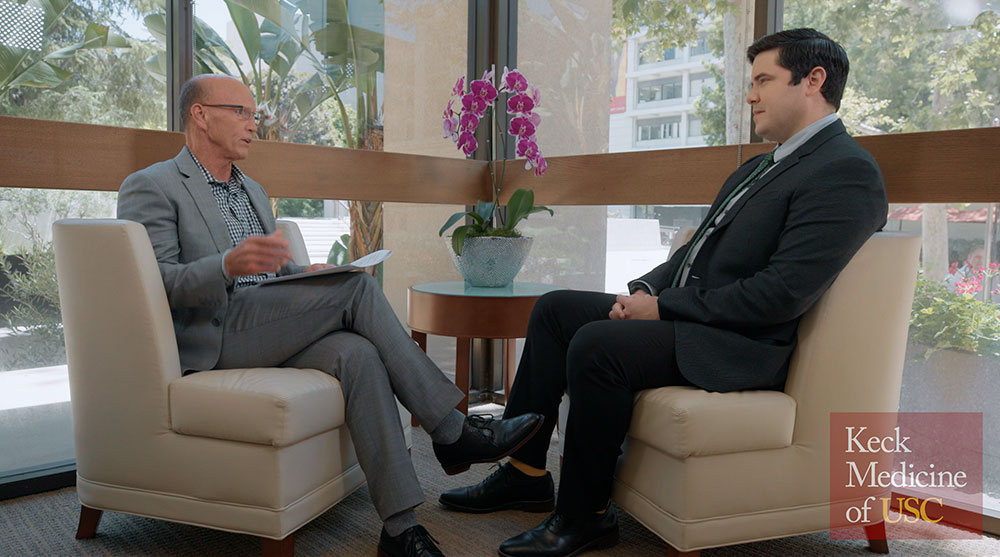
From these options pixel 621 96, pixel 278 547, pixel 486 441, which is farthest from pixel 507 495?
pixel 621 96

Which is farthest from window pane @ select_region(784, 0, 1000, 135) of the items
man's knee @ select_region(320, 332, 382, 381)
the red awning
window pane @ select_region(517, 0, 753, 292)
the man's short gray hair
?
the man's short gray hair

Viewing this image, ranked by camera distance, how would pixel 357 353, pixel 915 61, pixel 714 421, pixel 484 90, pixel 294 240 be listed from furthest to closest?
pixel 484 90
pixel 294 240
pixel 915 61
pixel 357 353
pixel 714 421

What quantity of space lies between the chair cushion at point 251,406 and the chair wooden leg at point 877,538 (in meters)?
1.36

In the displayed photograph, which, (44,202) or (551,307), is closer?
(551,307)

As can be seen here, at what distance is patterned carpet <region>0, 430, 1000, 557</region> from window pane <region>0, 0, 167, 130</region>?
1.17 m

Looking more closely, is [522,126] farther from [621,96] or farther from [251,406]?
[251,406]

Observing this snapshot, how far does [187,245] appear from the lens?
5.95 feet

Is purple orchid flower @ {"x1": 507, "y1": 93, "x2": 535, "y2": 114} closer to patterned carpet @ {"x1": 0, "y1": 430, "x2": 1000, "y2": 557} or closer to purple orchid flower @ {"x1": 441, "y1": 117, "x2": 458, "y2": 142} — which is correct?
purple orchid flower @ {"x1": 441, "y1": 117, "x2": 458, "y2": 142}

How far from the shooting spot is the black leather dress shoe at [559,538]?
1.72 m

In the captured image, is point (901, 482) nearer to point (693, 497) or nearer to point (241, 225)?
point (693, 497)

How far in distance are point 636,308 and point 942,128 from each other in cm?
105

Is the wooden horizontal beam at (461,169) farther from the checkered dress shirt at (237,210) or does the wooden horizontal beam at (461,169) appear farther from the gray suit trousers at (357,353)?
the gray suit trousers at (357,353)

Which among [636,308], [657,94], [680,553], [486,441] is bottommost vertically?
[680,553]

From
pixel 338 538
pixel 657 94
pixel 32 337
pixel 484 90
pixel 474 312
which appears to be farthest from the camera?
pixel 657 94
